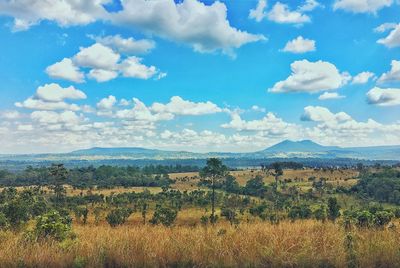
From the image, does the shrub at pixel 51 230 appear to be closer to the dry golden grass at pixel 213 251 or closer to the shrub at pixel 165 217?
the dry golden grass at pixel 213 251

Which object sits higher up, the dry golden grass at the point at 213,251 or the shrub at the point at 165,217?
the dry golden grass at the point at 213,251

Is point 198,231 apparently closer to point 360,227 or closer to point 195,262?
point 195,262

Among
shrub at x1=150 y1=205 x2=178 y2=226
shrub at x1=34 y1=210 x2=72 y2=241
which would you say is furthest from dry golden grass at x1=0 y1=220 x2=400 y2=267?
shrub at x1=150 y1=205 x2=178 y2=226

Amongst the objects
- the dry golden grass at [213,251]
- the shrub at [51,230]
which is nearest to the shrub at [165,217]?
the shrub at [51,230]

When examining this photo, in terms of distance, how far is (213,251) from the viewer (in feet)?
30.1

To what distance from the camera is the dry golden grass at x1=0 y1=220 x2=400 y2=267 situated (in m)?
8.61

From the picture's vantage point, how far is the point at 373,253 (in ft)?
29.2

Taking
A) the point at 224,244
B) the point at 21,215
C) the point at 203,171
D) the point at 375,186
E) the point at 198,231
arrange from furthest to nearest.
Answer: the point at 375,186 < the point at 203,171 < the point at 21,215 < the point at 198,231 < the point at 224,244

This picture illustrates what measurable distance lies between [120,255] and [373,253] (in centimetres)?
575

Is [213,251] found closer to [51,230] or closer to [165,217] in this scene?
[51,230]

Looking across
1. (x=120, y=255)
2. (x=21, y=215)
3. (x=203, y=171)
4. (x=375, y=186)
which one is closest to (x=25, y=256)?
(x=120, y=255)

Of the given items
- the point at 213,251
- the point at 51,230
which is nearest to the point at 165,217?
the point at 51,230

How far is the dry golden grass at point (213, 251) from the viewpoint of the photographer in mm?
8609

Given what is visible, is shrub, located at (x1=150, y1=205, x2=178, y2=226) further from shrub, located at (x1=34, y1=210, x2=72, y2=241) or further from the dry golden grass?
the dry golden grass
